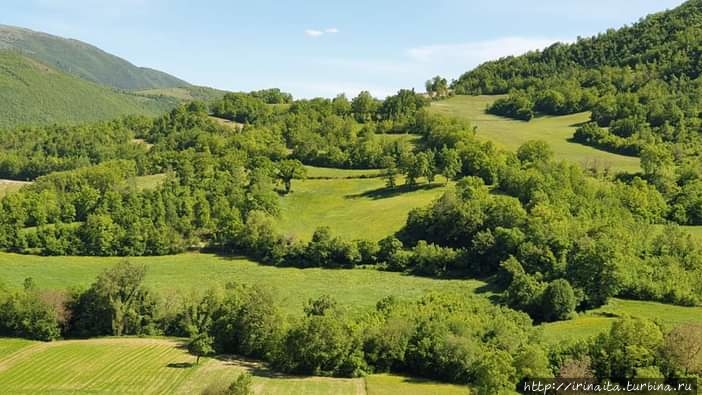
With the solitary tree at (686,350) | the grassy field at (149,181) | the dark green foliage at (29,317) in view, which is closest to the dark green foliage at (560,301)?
the solitary tree at (686,350)

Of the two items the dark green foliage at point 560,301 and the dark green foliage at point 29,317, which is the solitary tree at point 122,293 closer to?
the dark green foliage at point 29,317

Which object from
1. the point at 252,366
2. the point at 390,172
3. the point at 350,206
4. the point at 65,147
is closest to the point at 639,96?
the point at 390,172

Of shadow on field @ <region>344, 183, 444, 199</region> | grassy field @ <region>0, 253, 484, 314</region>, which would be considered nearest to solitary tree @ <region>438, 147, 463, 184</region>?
shadow on field @ <region>344, 183, 444, 199</region>

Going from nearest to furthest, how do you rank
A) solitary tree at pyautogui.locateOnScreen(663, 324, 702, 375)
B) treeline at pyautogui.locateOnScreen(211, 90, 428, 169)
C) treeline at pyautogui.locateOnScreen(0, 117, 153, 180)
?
solitary tree at pyautogui.locateOnScreen(663, 324, 702, 375) → treeline at pyautogui.locateOnScreen(211, 90, 428, 169) → treeline at pyautogui.locateOnScreen(0, 117, 153, 180)

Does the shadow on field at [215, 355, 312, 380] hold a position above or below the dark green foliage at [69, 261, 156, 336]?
below

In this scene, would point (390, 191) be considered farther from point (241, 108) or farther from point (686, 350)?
point (241, 108)

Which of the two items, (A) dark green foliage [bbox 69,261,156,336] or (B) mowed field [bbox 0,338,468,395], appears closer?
(B) mowed field [bbox 0,338,468,395]

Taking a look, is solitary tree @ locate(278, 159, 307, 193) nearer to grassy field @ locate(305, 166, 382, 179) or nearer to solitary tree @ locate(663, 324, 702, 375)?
grassy field @ locate(305, 166, 382, 179)
